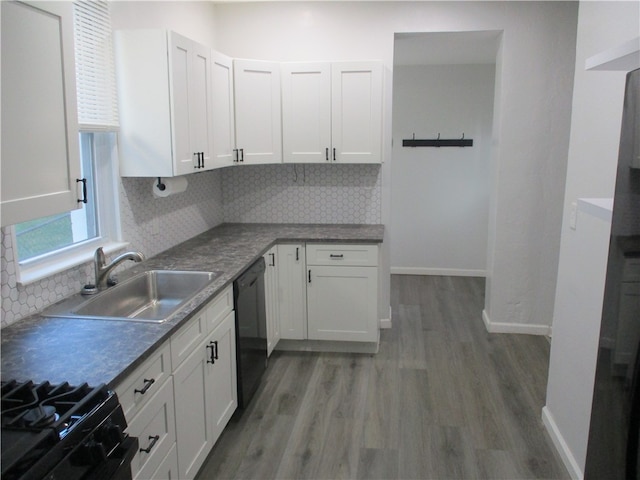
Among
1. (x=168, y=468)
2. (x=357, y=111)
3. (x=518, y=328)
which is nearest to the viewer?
(x=168, y=468)

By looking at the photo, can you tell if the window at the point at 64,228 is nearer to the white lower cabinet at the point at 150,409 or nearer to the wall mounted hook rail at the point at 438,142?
the white lower cabinet at the point at 150,409

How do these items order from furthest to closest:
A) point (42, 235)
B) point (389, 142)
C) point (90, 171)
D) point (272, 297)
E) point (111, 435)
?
point (389, 142) < point (272, 297) < point (90, 171) < point (42, 235) < point (111, 435)

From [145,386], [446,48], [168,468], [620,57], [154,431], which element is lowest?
[168,468]

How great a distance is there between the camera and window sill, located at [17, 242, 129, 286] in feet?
7.23

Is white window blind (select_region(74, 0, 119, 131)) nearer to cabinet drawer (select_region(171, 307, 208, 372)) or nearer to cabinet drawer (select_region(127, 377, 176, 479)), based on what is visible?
cabinet drawer (select_region(171, 307, 208, 372))

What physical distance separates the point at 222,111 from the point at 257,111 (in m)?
0.35

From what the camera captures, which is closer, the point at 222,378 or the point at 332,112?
the point at 222,378

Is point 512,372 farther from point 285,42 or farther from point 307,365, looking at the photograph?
point 285,42

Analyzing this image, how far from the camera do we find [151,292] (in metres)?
2.89

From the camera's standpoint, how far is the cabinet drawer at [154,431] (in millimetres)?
1840

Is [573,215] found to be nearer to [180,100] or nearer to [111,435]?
[180,100]

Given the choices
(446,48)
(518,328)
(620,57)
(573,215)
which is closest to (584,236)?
(573,215)

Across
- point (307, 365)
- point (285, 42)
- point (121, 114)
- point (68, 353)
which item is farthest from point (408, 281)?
point (68, 353)

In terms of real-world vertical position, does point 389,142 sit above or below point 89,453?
above
